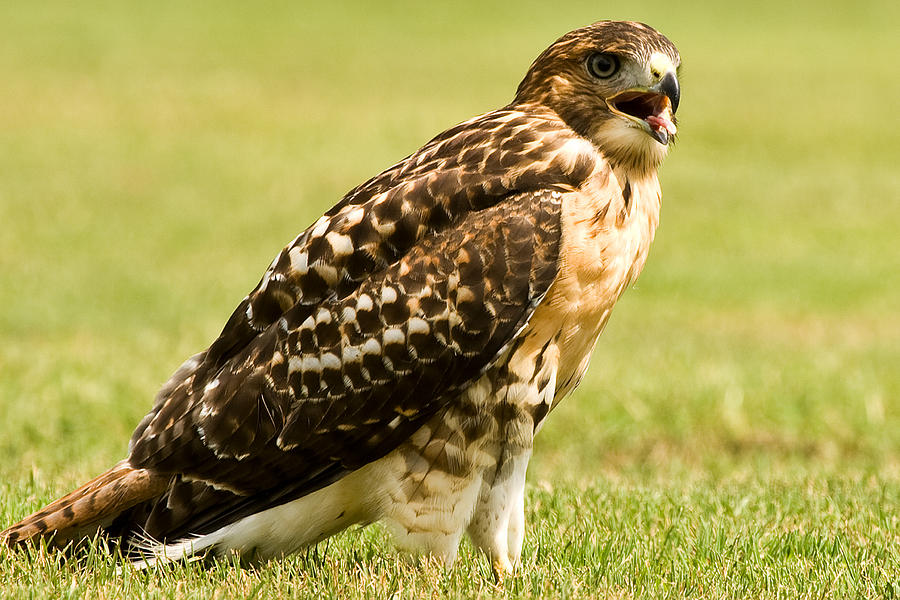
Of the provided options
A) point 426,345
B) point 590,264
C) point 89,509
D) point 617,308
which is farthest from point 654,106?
point 617,308

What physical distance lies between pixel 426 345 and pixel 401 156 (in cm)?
1682

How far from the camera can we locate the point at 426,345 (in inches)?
172

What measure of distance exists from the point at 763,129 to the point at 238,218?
33.6 ft

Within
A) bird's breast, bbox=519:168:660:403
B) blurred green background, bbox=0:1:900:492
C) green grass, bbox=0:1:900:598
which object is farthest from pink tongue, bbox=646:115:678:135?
blurred green background, bbox=0:1:900:492

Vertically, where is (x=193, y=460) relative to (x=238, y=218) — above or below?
above

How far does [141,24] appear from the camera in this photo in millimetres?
32125

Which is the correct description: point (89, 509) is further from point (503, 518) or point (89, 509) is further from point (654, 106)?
point (654, 106)

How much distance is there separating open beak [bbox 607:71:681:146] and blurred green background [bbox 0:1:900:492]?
2.66m

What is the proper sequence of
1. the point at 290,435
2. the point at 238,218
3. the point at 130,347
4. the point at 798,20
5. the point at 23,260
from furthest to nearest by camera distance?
the point at 798,20, the point at 238,218, the point at 23,260, the point at 130,347, the point at 290,435

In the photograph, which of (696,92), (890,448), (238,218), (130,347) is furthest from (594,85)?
(696,92)

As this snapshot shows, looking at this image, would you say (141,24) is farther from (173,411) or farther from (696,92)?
(173,411)

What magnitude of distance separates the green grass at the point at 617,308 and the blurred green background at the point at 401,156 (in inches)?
1.8

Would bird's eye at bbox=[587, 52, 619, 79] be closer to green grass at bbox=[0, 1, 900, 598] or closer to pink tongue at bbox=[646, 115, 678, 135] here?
pink tongue at bbox=[646, 115, 678, 135]

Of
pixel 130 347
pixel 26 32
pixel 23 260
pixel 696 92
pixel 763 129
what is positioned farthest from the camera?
pixel 26 32
